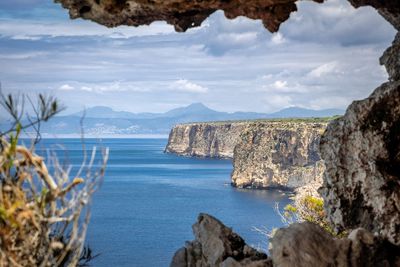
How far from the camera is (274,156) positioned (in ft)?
439

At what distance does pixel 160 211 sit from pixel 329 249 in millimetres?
77534

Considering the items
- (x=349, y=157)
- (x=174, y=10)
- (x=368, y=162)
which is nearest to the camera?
(x=174, y=10)

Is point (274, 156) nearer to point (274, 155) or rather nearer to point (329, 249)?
point (274, 155)

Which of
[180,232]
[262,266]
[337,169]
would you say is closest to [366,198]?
[337,169]

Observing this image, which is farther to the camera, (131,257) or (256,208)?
(256,208)

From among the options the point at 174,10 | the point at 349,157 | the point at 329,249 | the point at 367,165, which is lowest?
the point at 329,249

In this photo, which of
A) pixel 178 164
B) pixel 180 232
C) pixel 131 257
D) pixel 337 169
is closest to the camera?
pixel 337 169

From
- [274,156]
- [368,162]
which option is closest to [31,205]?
[368,162]

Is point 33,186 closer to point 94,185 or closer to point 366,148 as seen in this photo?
point 94,185

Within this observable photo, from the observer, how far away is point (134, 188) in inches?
4542

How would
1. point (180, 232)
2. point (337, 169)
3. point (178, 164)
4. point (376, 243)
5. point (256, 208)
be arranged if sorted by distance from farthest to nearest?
point (178, 164) < point (256, 208) < point (180, 232) < point (337, 169) < point (376, 243)

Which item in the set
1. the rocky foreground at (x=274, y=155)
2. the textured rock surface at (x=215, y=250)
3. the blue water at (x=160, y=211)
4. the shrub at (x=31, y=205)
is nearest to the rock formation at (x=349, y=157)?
the textured rock surface at (x=215, y=250)

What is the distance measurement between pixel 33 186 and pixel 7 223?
0.50m

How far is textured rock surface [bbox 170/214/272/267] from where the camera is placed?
1401 centimetres
